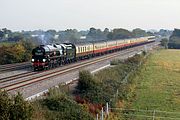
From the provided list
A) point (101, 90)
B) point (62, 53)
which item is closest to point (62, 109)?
point (101, 90)

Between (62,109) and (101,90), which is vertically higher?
(62,109)

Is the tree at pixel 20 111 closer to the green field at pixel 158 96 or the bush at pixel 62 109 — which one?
the bush at pixel 62 109

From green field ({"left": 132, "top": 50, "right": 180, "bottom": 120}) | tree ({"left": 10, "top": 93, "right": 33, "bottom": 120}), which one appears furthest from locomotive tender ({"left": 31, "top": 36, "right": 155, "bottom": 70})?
tree ({"left": 10, "top": 93, "right": 33, "bottom": 120})

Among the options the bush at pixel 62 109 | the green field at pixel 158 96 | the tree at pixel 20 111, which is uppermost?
the tree at pixel 20 111

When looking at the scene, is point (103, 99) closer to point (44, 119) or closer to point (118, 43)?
point (44, 119)

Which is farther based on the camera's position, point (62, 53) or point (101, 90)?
point (62, 53)

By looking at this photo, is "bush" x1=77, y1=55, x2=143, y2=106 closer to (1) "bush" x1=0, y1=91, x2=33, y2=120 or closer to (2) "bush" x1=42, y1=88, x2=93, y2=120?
(2) "bush" x1=42, y1=88, x2=93, y2=120

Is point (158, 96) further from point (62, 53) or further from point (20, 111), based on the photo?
point (20, 111)

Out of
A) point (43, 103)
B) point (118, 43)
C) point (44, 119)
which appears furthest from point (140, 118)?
point (118, 43)

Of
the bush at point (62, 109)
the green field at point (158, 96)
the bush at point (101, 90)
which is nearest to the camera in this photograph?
the bush at point (62, 109)

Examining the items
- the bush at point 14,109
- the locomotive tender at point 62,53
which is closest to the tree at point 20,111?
the bush at point 14,109

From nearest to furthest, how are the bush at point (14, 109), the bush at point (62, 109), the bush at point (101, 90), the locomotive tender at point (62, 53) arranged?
the bush at point (14, 109) < the bush at point (62, 109) < the bush at point (101, 90) < the locomotive tender at point (62, 53)

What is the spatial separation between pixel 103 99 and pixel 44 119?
897 cm

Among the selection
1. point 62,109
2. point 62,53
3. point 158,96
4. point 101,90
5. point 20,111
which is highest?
point 20,111
